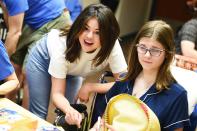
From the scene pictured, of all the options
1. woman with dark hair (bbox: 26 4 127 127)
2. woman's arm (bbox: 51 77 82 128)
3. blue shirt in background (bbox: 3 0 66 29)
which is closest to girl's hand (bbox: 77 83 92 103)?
woman with dark hair (bbox: 26 4 127 127)

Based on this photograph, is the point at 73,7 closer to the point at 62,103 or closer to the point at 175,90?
the point at 62,103

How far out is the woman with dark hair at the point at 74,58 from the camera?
1.68 metres

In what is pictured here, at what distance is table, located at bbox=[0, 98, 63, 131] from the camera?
1.31 meters

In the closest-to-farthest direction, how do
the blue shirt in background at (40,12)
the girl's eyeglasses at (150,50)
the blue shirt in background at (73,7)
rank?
the girl's eyeglasses at (150,50)
the blue shirt in background at (40,12)
the blue shirt in background at (73,7)

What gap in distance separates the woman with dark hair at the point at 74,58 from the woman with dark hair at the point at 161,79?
0.72 feet

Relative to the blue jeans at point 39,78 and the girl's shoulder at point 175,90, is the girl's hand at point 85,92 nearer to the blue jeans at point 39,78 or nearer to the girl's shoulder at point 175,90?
the blue jeans at point 39,78

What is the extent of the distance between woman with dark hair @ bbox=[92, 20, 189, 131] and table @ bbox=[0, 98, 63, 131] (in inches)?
17.2

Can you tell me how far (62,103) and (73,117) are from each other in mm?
135

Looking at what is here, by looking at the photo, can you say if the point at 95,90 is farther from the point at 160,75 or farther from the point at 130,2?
the point at 130,2

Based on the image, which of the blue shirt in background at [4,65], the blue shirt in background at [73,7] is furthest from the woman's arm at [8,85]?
the blue shirt in background at [73,7]

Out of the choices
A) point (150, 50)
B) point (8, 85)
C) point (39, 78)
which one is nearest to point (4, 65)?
point (8, 85)

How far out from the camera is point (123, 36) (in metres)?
5.28

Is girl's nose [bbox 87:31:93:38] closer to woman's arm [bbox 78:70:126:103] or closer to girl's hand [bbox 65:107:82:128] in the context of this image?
woman's arm [bbox 78:70:126:103]

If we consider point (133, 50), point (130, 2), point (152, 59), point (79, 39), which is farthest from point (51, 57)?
point (130, 2)
